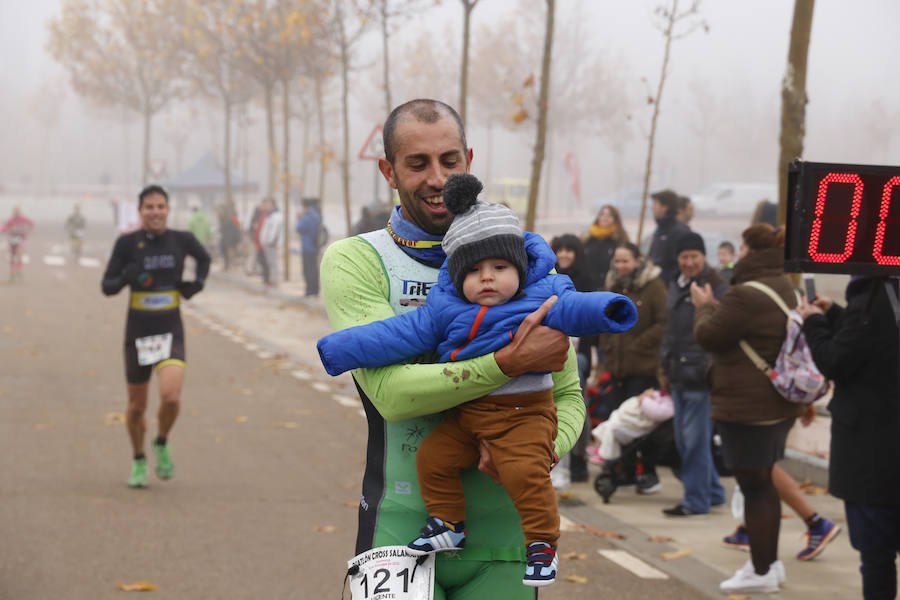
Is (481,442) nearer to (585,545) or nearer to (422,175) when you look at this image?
(422,175)

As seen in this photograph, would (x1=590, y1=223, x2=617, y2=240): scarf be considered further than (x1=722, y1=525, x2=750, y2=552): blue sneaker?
Yes

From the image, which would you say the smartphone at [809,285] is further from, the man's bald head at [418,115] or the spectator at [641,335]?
the spectator at [641,335]

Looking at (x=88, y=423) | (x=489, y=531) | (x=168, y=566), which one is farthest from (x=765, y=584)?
(x=88, y=423)

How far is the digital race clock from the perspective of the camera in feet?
15.8

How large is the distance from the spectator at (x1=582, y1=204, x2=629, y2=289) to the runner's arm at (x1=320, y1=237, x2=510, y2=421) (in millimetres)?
8606

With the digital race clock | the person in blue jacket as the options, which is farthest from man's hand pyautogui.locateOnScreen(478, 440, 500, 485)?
the digital race clock

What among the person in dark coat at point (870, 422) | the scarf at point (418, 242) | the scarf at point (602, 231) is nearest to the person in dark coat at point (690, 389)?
the person in dark coat at point (870, 422)

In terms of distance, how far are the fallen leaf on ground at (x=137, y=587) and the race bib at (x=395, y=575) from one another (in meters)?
3.39

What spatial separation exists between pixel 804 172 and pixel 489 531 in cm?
234

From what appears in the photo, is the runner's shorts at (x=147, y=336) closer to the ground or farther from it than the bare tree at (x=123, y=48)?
closer to the ground

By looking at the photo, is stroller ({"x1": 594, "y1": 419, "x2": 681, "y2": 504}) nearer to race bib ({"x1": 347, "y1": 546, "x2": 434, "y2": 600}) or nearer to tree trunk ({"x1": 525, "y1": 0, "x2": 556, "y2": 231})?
tree trunk ({"x1": 525, "y1": 0, "x2": 556, "y2": 231})

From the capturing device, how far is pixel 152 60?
5238 centimetres

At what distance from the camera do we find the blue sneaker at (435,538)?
3.06 m


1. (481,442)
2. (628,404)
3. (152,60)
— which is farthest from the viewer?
(152,60)
